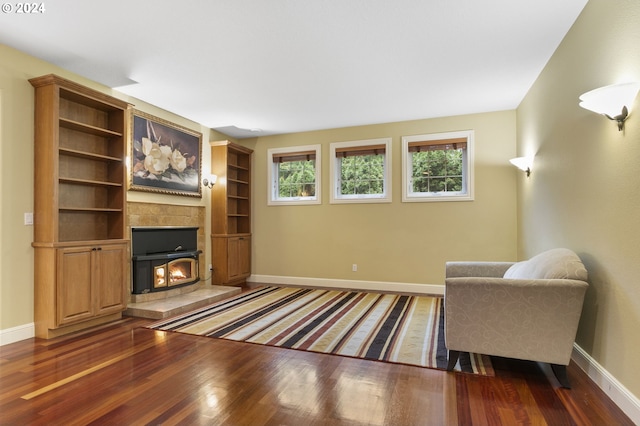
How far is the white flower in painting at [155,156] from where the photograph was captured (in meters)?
4.63

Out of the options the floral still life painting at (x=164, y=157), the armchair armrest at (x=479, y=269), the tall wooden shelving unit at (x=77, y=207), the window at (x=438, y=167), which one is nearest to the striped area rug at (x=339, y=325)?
the armchair armrest at (x=479, y=269)

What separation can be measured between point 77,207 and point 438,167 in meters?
4.89

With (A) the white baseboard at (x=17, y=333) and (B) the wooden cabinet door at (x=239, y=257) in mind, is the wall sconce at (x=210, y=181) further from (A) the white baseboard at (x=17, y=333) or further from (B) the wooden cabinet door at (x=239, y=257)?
(A) the white baseboard at (x=17, y=333)

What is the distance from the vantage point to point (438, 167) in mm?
5332

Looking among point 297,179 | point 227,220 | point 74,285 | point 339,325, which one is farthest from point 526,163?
point 74,285

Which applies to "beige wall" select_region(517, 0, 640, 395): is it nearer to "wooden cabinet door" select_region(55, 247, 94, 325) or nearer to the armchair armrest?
the armchair armrest

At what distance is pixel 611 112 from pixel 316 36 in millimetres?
2241

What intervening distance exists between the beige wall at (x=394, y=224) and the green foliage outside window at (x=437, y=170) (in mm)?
264

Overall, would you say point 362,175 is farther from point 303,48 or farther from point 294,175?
point 303,48

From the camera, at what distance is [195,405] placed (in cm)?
201

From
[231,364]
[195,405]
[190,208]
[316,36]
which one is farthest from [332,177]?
[195,405]

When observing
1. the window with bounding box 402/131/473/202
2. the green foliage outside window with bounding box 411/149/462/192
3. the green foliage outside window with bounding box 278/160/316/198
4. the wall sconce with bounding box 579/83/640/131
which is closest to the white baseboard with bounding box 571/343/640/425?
the wall sconce with bounding box 579/83/640/131

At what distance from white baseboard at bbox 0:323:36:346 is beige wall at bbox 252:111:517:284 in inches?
136

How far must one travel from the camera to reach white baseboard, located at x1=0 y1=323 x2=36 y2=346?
3.04 m
